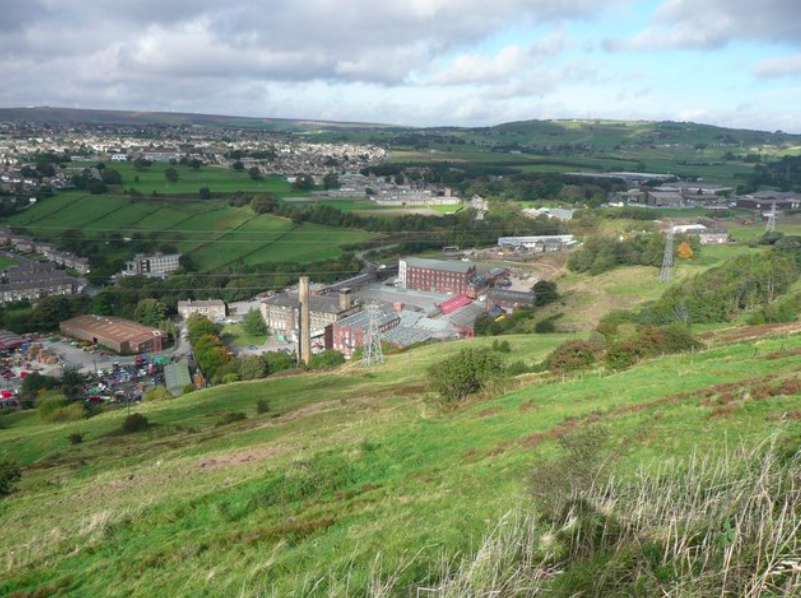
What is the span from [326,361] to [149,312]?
86.6 feet

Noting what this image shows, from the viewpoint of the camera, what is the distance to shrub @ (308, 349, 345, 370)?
43.9 meters

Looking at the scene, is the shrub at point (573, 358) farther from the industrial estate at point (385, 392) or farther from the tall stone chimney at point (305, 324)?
the tall stone chimney at point (305, 324)

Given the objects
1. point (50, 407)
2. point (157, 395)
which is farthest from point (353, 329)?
point (50, 407)

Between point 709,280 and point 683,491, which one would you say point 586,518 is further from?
point 709,280

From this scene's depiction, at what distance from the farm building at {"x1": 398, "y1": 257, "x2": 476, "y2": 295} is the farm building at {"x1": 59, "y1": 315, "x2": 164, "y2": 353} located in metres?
28.8

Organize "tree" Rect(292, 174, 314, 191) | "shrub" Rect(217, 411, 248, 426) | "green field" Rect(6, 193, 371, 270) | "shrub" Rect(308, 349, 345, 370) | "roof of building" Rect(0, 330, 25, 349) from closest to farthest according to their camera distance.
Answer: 1. "shrub" Rect(217, 411, 248, 426)
2. "shrub" Rect(308, 349, 345, 370)
3. "roof of building" Rect(0, 330, 25, 349)
4. "green field" Rect(6, 193, 371, 270)
5. "tree" Rect(292, 174, 314, 191)

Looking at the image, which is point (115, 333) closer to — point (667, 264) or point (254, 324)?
point (254, 324)

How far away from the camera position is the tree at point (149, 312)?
6072cm

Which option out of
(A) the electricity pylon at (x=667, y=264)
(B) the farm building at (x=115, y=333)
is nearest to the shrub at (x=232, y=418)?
(B) the farm building at (x=115, y=333)

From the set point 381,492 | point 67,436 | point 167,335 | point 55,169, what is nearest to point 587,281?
point 167,335

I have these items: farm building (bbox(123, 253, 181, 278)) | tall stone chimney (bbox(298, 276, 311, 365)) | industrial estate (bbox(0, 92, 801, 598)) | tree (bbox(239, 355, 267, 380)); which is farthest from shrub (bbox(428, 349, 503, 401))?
farm building (bbox(123, 253, 181, 278))

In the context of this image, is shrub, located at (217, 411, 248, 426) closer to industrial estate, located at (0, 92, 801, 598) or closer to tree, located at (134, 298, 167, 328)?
industrial estate, located at (0, 92, 801, 598)

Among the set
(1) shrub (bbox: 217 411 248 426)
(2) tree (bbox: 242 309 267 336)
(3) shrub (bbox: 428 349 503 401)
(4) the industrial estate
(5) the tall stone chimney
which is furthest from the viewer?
Result: (2) tree (bbox: 242 309 267 336)

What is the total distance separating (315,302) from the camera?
5844 cm
